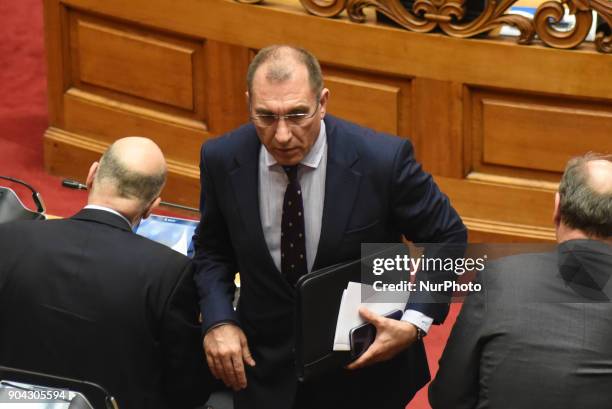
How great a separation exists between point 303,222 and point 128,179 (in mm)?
380

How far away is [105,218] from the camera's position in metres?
2.37

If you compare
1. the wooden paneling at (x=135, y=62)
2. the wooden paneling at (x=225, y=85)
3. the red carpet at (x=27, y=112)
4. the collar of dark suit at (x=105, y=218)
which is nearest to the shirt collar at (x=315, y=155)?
the collar of dark suit at (x=105, y=218)

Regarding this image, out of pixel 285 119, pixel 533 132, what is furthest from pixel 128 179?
pixel 533 132

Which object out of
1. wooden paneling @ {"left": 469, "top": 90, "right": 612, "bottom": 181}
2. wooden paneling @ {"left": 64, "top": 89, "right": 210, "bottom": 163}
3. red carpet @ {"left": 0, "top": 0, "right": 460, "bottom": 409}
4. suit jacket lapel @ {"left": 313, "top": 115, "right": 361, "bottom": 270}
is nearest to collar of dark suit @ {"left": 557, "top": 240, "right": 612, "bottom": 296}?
suit jacket lapel @ {"left": 313, "top": 115, "right": 361, "bottom": 270}

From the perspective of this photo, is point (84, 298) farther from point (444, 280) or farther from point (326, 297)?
point (444, 280)

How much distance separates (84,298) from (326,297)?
1.62 feet

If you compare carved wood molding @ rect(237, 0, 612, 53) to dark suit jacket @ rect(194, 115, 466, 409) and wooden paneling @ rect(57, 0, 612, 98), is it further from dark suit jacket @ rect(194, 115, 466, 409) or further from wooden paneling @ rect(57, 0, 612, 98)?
dark suit jacket @ rect(194, 115, 466, 409)

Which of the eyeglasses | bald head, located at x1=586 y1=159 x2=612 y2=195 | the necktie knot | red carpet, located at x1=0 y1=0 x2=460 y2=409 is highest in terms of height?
the eyeglasses

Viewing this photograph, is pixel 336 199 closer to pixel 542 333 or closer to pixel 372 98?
pixel 542 333

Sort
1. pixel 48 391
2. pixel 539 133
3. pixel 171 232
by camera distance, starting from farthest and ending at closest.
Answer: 1. pixel 539 133
2. pixel 171 232
3. pixel 48 391

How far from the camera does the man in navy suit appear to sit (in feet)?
7.69

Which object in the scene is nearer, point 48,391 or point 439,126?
point 48,391

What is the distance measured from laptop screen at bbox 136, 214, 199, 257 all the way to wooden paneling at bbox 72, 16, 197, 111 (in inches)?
68.8

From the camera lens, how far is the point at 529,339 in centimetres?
204
